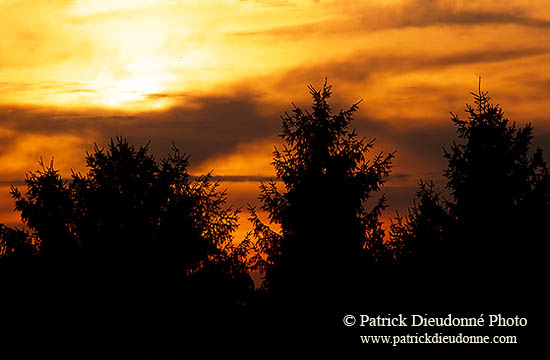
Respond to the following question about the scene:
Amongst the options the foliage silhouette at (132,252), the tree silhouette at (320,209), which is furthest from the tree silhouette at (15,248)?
the tree silhouette at (320,209)

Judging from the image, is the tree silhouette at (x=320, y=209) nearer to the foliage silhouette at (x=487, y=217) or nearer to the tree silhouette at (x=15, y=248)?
the foliage silhouette at (x=487, y=217)

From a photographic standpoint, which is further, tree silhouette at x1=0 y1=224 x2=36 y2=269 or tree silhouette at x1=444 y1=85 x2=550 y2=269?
tree silhouette at x1=0 y1=224 x2=36 y2=269

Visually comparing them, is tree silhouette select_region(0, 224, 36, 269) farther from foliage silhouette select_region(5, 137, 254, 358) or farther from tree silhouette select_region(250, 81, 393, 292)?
tree silhouette select_region(250, 81, 393, 292)

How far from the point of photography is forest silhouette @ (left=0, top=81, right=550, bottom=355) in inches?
1226

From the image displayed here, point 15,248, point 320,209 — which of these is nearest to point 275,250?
point 320,209

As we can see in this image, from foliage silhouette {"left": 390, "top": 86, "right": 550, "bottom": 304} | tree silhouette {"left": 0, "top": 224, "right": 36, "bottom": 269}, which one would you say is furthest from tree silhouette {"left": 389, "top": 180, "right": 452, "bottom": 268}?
tree silhouette {"left": 0, "top": 224, "right": 36, "bottom": 269}

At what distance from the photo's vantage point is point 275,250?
3366cm

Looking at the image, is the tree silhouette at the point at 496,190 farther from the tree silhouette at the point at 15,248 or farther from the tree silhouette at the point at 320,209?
the tree silhouette at the point at 15,248

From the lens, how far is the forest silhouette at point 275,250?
31.1 m

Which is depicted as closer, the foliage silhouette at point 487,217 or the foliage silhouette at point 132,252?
the foliage silhouette at point 487,217

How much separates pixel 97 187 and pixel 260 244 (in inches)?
427

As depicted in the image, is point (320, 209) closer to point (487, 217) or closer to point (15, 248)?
point (487, 217)

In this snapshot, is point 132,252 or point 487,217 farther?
point 132,252

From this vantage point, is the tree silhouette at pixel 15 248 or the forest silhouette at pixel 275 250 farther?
the tree silhouette at pixel 15 248
